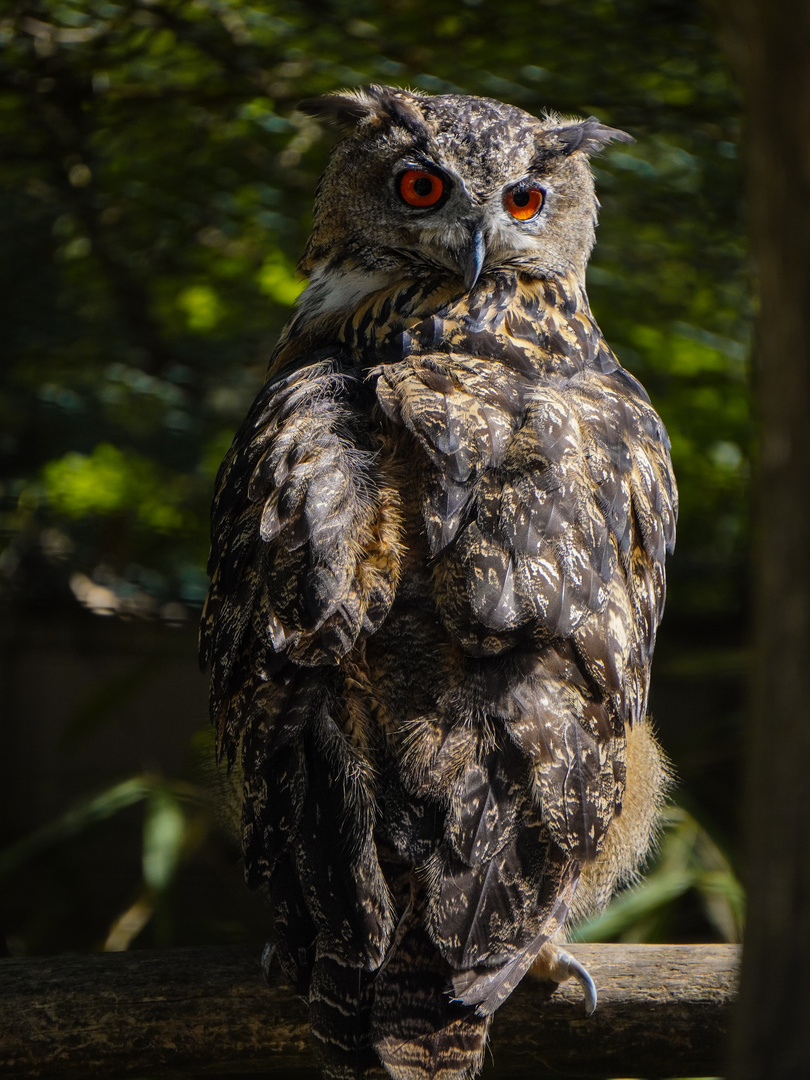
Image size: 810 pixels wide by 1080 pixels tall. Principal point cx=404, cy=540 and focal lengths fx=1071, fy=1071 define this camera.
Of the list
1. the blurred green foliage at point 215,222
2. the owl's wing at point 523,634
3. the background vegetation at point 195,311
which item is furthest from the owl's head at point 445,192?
the background vegetation at point 195,311

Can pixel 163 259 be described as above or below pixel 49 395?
above

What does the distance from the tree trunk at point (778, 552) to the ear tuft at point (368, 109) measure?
149 centimetres

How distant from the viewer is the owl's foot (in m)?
1.58

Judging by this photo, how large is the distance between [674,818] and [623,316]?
173 cm

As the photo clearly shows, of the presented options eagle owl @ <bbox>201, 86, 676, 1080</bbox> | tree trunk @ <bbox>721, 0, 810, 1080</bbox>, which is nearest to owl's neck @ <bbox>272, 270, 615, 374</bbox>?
eagle owl @ <bbox>201, 86, 676, 1080</bbox>

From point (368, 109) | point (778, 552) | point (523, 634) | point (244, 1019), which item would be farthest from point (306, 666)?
point (368, 109)

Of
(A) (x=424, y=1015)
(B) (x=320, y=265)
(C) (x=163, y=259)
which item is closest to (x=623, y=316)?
(C) (x=163, y=259)

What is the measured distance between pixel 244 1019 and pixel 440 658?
24.6 inches

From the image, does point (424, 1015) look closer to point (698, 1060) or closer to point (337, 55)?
point (698, 1060)

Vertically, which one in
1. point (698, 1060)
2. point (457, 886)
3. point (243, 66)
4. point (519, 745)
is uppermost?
point (243, 66)

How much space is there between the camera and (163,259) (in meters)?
3.38

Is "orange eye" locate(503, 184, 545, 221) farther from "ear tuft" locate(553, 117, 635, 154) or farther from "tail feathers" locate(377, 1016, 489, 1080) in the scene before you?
"tail feathers" locate(377, 1016, 489, 1080)

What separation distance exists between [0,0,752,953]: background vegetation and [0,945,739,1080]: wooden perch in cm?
81

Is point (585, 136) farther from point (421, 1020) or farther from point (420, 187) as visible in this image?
point (421, 1020)
